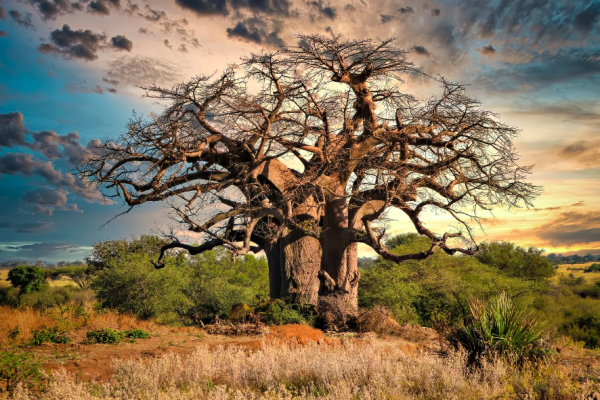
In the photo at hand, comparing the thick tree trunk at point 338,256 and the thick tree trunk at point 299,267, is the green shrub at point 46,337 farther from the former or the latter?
the thick tree trunk at point 338,256

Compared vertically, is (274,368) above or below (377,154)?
below

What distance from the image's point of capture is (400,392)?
21.4 ft

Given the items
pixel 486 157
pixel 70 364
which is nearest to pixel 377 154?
pixel 486 157

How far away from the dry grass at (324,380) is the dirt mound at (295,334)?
3.02m

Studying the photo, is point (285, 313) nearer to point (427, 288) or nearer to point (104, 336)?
point (104, 336)

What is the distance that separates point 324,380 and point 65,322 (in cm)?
904

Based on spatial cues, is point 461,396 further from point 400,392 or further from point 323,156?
point 323,156

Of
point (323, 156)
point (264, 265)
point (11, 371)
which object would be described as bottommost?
point (11, 371)

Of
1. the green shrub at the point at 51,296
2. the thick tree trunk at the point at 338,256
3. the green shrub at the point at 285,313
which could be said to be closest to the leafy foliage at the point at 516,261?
the thick tree trunk at the point at 338,256

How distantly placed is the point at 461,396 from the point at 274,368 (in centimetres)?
295

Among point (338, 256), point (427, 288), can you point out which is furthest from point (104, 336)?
point (427, 288)

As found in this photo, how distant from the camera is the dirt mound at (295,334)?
11414 millimetres

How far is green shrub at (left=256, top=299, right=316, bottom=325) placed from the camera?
1493 centimetres

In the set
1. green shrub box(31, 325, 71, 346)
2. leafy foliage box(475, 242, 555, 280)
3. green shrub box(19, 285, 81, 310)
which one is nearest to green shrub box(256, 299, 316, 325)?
green shrub box(31, 325, 71, 346)
